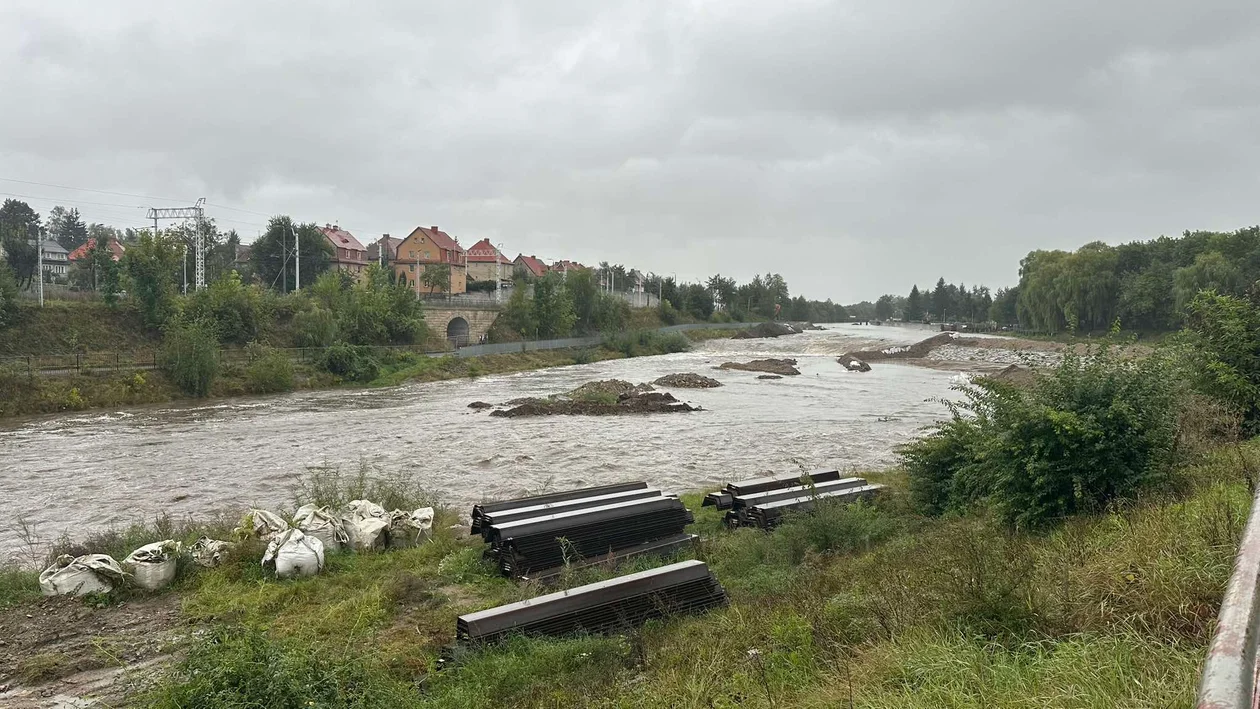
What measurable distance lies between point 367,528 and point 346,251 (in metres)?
92.7

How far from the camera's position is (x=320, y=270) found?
82062mm

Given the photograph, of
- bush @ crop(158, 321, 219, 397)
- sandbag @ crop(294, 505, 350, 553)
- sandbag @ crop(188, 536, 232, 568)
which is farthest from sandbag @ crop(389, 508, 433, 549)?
bush @ crop(158, 321, 219, 397)

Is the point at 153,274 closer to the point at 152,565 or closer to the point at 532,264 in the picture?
the point at 152,565

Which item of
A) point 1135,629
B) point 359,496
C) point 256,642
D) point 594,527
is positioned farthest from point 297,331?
point 1135,629

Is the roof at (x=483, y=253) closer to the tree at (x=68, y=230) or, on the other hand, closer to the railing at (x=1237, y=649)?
the tree at (x=68, y=230)

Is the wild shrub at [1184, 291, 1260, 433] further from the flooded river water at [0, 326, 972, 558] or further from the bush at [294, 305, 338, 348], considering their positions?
the bush at [294, 305, 338, 348]

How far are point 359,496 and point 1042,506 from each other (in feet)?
36.0

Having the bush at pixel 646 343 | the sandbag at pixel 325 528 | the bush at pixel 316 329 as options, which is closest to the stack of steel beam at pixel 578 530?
the sandbag at pixel 325 528

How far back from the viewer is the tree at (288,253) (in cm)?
8006

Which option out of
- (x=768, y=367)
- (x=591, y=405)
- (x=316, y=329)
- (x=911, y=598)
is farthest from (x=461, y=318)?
(x=911, y=598)

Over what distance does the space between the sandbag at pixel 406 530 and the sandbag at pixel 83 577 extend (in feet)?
11.5

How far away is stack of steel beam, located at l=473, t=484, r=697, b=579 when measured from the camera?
32.0ft

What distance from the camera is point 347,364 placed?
46188mm

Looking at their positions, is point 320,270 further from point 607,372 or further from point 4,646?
point 4,646
